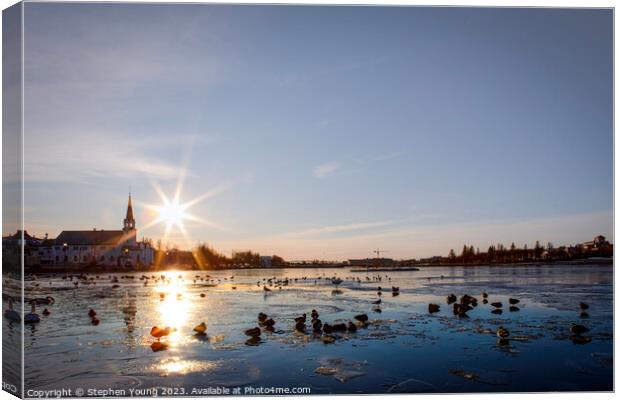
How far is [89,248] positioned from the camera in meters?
44.2

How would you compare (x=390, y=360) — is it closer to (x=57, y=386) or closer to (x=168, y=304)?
(x=57, y=386)

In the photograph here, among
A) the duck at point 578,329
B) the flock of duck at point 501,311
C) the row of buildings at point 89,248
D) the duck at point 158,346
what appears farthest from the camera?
the duck at point 578,329

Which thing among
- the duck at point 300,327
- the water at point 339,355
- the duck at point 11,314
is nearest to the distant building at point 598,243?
the water at point 339,355

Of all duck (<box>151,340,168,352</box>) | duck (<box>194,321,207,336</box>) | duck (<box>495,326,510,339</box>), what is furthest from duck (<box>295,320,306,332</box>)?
duck (<box>495,326,510,339</box>)

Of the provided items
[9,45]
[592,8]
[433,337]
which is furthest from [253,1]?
[433,337]

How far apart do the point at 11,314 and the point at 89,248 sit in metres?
36.6

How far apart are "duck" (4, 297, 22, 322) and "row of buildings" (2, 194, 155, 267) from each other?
773 millimetres

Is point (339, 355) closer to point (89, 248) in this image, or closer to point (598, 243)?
point (598, 243)

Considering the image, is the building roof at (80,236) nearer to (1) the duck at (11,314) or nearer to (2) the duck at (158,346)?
(2) the duck at (158,346)

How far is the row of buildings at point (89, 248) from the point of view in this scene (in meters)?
12.3

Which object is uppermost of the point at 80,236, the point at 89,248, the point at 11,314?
the point at 80,236

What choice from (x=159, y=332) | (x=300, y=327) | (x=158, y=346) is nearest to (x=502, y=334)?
(x=300, y=327)

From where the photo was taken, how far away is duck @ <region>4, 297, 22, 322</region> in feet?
31.7

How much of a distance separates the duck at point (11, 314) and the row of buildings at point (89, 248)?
0.77 metres
